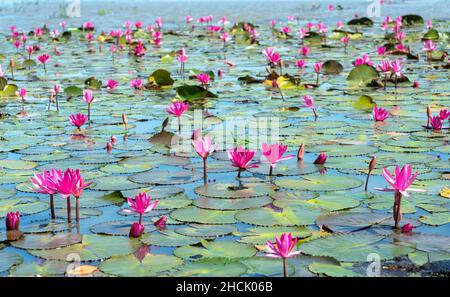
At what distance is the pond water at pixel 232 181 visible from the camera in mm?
2408

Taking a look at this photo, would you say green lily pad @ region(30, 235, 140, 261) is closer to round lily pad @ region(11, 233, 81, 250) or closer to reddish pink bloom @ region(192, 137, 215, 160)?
round lily pad @ region(11, 233, 81, 250)

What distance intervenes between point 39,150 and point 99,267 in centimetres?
192

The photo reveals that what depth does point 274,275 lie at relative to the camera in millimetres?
2242

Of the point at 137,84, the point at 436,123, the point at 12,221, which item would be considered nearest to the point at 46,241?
the point at 12,221

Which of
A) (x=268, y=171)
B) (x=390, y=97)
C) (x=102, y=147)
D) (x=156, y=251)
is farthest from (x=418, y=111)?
(x=156, y=251)

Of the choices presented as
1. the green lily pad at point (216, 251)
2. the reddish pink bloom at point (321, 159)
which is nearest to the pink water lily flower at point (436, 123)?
the reddish pink bloom at point (321, 159)

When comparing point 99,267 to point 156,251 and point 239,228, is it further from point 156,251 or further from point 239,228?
point 239,228

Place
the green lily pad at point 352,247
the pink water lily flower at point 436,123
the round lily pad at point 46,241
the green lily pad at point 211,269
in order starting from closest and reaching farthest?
1. the green lily pad at point 211,269
2. the green lily pad at point 352,247
3. the round lily pad at point 46,241
4. the pink water lily flower at point 436,123

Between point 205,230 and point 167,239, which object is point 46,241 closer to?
point 167,239

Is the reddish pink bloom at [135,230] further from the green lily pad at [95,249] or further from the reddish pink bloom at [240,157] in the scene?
the reddish pink bloom at [240,157]

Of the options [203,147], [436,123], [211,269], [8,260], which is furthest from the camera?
[436,123]

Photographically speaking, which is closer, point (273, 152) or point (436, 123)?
point (273, 152)

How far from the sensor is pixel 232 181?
11.0 ft

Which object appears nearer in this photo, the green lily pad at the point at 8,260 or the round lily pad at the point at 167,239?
the green lily pad at the point at 8,260
